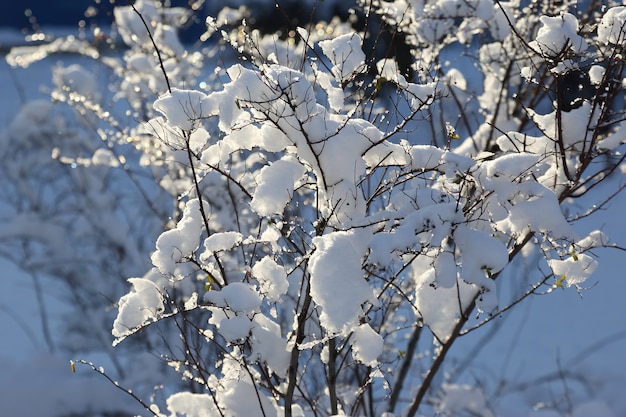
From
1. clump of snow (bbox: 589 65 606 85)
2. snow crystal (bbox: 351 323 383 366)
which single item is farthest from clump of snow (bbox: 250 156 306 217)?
clump of snow (bbox: 589 65 606 85)

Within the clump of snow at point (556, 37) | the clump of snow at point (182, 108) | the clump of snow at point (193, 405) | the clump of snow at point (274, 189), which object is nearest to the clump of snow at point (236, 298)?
the clump of snow at point (274, 189)

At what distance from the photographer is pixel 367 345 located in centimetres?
231

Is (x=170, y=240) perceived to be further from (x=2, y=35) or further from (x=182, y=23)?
(x=2, y=35)

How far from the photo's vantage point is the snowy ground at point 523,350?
610 cm

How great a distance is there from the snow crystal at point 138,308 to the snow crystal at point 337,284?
629 mm

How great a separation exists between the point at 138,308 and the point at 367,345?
0.76 meters

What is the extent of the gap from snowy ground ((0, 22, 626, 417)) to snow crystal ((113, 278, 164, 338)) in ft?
13.6

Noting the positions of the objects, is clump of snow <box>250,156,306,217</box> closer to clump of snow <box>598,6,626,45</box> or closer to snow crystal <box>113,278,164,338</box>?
snow crystal <box>113,278,164,338</box>

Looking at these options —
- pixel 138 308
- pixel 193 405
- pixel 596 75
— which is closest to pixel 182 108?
pixel 138 308

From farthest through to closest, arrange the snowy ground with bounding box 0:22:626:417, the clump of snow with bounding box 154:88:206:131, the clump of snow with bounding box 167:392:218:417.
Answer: the snowy ground with bounding box 0:22:626:417, the clump of snow with bounding box 167:392:218:417, the clump of snow with bounding box 154:88:206:131

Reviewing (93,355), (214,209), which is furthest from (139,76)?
(93,355)

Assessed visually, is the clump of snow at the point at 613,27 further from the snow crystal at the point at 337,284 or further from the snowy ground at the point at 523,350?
the snowy ground at the point at 523,350

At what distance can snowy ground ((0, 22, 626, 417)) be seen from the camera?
6.10m

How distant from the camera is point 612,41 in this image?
7.93ft
